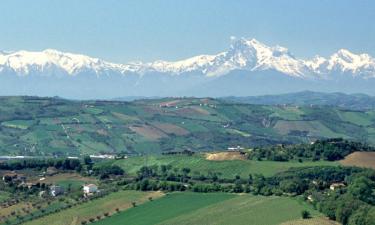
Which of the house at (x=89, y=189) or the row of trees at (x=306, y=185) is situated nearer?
the row of trees at (x=306, y=185)

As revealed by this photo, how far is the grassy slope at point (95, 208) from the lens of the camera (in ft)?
380

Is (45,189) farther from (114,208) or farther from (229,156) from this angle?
(229,156)

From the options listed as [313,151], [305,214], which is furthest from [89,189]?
[313,151]

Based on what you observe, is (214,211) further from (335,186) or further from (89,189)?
(89,189)

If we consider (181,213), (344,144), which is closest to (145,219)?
(181,213)

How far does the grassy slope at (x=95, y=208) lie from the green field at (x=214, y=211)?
2869 millimetres

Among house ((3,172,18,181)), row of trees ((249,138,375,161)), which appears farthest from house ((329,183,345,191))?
house ((3,172,18,181))

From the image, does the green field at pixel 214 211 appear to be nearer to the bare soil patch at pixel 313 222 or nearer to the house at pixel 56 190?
the bare soil patch at pixel 313 222

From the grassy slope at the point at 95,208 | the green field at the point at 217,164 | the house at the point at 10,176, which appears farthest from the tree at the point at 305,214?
the house at the point at 10,176

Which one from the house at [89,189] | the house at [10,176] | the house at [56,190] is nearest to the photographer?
the house at [89,189]

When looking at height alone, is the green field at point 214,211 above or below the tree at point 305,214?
below

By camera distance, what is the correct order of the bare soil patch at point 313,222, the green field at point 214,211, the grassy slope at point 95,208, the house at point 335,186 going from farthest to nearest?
1. the house at point 335,186
2. the grassy slope at point 95,208
3. the green field at point 214,211
4. the bare soil patch at point 313,222

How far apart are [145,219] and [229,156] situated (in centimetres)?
5554

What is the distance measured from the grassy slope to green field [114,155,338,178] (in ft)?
88.4
